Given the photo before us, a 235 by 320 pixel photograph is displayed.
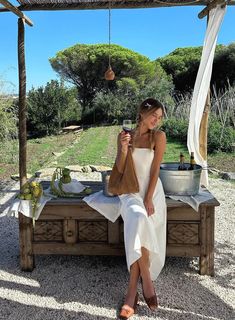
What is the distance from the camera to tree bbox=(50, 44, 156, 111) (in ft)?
78.6

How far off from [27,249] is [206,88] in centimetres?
223

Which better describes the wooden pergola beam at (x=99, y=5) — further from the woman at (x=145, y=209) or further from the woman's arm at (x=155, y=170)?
the woman's arm at (x=155, y=170)

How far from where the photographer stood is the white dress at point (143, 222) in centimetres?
264

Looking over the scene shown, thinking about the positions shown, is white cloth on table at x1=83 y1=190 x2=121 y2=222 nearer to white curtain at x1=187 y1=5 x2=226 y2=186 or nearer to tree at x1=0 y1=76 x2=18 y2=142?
white curtain at x1=187 y1=5 x2=226 y2=186

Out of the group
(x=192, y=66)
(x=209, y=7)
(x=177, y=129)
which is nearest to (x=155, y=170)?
(x=209, y=7)

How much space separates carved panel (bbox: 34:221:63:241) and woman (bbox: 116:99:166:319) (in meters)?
0.65

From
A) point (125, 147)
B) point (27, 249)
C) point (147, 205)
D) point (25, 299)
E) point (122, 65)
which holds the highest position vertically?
point (122, 65)

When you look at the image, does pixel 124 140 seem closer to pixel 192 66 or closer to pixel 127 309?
pixel 127 309

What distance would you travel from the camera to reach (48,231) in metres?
3.22

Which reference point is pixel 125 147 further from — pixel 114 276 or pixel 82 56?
pixel 82 56

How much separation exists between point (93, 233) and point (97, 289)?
1.52 ft

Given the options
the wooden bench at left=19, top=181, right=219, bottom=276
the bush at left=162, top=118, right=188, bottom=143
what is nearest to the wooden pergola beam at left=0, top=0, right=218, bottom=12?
A: the wooden bench at left=19, top=181, right=219, bottom=276

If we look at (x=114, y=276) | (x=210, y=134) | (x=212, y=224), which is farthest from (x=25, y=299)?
(x=210, y=134)

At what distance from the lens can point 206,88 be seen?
3805 millimetres
